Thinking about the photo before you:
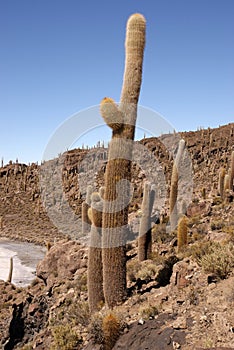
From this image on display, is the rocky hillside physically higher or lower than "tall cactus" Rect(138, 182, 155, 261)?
lower

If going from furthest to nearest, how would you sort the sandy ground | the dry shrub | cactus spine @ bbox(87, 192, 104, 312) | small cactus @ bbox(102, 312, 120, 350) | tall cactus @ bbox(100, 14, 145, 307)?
1. the sandy ground
2. cactus spine @ bbox(87, 192, 104, 312)
3. tall cactus @ bbox(100, 14, 145, 307)
4. the dry shrub
5. small cactus @ bbox(102, 312, 120, 350)

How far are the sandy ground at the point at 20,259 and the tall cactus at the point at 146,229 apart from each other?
1281cm

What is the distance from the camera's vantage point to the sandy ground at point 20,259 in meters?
26.8

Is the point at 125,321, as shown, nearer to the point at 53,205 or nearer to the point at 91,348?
the point at 91,348

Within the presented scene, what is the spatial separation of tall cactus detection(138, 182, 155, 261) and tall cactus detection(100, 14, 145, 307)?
4.40 m

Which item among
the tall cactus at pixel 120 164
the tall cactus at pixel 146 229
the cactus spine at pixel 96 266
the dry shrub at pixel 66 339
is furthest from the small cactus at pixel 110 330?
the tall cactus at pixel 146 229

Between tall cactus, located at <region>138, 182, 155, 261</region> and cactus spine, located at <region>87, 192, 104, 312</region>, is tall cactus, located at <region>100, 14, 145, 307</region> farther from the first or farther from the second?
tall cactus, located at <region>138, 182, 155, 261</region>

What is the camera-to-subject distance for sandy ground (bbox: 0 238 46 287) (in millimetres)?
26756

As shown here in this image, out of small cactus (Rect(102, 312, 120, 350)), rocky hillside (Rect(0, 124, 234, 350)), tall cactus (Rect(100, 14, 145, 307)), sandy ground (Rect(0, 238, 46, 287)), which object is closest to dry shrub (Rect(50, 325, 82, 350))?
rocky hillside (Rect(0, 124, 234, 350))

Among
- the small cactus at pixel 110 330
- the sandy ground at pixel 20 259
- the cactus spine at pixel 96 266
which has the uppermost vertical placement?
the cactus spine at pixel 96 266

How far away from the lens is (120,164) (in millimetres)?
8508

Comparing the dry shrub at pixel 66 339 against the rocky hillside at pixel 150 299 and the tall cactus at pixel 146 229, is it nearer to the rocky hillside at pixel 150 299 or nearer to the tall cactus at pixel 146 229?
the rocky hillside at pixel 150 299

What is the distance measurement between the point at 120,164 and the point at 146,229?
594cm

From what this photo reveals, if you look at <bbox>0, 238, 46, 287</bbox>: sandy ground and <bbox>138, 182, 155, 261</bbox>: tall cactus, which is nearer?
<bbox>138, 182, 155, 261</bbox>: tall cactus
